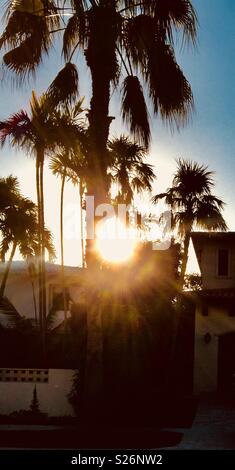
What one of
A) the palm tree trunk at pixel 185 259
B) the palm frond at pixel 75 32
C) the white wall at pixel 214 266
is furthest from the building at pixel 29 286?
the palm frond at pixel 75 32

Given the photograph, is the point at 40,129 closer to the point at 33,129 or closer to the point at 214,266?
the point at 33,129

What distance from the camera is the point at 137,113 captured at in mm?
21156

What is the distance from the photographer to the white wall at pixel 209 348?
99.1 feet

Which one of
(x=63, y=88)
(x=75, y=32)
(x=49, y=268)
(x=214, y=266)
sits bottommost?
(x=214, y=266)

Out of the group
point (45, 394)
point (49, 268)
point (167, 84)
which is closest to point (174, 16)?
point (167, 84)

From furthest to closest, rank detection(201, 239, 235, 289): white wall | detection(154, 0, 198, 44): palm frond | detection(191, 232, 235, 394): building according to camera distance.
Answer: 1. detection(201, 239, 235, 289): white wall
2. detection(191, 232, 235, 394): building
3. detection(154, 0, 198, 44): palm frond

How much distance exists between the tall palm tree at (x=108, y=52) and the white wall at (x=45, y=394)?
518cm

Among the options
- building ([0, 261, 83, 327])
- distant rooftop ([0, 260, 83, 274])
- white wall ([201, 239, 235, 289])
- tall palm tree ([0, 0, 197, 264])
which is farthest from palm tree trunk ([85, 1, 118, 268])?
distant rooftop ([0, 260, 83, 274])

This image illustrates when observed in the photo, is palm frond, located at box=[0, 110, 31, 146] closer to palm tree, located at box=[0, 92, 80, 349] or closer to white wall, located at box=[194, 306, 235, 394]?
palm tree, located at box=[0, 92, 80, 349]

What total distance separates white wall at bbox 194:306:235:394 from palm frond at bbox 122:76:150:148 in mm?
11040

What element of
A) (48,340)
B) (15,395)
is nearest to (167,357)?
(48,340)

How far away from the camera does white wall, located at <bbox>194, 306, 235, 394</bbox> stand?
30.2 metres

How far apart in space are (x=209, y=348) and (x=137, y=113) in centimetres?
1213

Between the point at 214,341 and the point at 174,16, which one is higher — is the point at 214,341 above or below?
below
